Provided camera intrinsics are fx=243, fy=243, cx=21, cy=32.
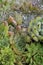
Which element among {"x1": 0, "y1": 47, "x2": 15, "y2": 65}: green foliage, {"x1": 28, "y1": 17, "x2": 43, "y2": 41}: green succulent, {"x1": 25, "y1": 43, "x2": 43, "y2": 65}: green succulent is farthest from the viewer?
{"x1": 28, "y1": 17, "x2": 43, "y2": 41}: green succulent

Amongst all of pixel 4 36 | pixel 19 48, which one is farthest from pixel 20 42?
pixel 4 36

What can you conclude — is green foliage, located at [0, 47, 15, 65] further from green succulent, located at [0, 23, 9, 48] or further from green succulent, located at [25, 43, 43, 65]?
green succulent, located at [25, 43, 43, 65]

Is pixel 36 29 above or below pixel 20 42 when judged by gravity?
above

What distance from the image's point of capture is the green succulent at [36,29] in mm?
3621

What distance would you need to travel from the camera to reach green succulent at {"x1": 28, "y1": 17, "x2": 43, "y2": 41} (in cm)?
362

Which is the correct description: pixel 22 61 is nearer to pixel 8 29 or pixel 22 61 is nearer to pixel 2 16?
pixel 8 29

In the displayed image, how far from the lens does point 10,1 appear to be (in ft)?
14.3

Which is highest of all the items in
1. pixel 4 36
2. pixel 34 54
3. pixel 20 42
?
pixel 4 36

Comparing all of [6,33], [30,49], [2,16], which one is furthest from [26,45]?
[2,16]

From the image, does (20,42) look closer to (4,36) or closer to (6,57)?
(4,36)

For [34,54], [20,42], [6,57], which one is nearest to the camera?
[6,57]

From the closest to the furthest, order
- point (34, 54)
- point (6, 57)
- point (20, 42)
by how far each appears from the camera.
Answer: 1. point (6, 57)
2. point (34, 54)
3. point (20, 42)

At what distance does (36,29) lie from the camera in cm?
368

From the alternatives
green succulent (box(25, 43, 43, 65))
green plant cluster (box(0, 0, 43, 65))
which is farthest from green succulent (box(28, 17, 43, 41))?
green succulent (box(25, 43, 43, 65))
